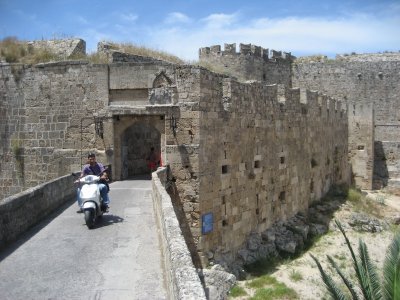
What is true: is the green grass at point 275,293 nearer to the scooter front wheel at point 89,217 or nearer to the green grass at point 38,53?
the scooter front wheel at point 89,217

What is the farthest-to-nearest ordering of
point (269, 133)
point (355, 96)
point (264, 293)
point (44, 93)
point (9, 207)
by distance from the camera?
point (355, 96) → point (44, 93) → point (269, 133) → point (264, 293) → point (9, 207)

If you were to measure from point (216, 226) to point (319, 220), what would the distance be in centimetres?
695

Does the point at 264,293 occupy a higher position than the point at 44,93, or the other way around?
the point at 44,93

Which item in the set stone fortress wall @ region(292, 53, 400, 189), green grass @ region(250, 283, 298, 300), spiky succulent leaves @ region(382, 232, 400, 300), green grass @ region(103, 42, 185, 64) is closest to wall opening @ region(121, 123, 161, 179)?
green grass @ region(103, 42, 185, 64)

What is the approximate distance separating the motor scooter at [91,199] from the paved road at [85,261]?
21 cm

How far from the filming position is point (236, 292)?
410 inches

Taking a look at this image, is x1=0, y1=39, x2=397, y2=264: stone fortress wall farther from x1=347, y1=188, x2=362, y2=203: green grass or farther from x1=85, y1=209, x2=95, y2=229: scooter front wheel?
x1=85, y1=209, x2=95, y2=229: scooter front wheel

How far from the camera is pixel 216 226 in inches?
441

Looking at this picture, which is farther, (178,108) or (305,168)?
(305,168)

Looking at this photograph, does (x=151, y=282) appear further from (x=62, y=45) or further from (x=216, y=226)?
(x=62, y=45)

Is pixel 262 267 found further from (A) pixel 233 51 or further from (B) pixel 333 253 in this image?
(A) pixel 233 51

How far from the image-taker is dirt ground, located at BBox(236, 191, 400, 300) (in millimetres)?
11531

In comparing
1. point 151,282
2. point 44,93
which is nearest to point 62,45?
point 44,93

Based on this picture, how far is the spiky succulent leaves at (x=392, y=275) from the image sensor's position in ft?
21.9
